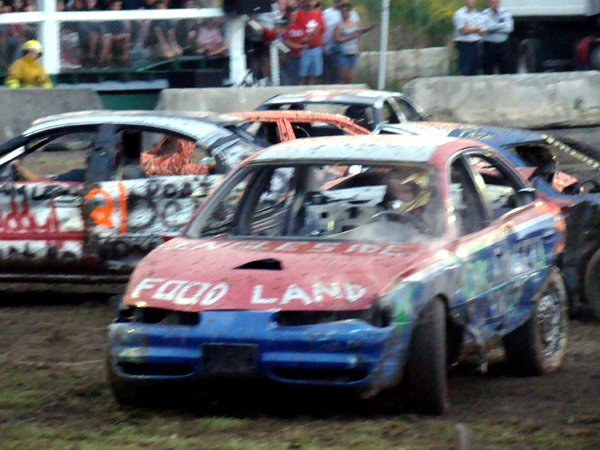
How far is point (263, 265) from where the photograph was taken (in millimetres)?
5254

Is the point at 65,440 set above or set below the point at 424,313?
below

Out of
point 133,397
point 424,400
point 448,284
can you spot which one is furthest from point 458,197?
point 133,397

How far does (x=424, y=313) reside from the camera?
498cm

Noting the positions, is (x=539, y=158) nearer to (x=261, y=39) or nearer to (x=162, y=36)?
(x=261, y=39)

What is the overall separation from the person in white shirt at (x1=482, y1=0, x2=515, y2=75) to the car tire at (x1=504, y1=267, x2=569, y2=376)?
12.0 metres

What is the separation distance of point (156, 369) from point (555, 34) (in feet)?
60.6

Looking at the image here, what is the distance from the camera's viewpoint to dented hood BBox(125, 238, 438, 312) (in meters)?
4.88

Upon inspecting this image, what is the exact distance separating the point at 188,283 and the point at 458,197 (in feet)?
5.53

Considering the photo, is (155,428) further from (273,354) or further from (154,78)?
(154,78)

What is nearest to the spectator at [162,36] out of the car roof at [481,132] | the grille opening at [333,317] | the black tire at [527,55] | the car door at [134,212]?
the black tire at [527,55]

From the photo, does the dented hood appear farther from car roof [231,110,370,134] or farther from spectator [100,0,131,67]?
spectator [100,0,131,67]

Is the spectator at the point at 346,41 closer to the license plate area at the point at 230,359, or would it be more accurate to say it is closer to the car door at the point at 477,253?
the car door at the point at 477,253

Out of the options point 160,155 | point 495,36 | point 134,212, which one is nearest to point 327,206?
point 134,212

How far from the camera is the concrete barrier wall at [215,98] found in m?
16.4
